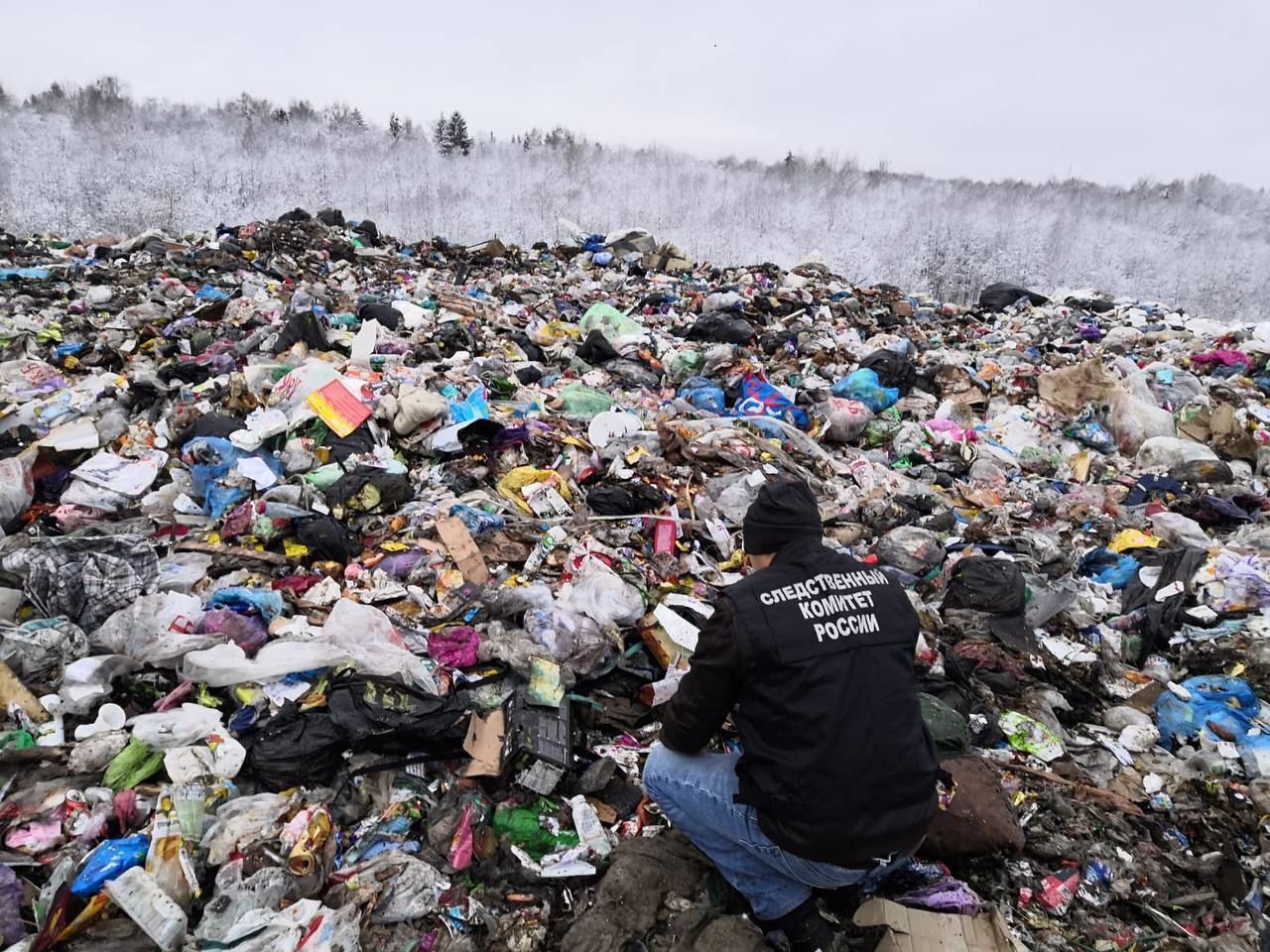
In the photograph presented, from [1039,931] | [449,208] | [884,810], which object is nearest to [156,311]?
[884,810]

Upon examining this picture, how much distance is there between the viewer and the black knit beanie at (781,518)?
1.76 meters

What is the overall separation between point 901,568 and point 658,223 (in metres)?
20.4

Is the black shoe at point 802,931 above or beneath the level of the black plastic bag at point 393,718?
beneath

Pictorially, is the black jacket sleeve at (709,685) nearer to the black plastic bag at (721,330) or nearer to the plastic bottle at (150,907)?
the plastic bottle at (150,907)

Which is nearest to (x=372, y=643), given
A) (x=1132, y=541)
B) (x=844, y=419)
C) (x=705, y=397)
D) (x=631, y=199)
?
(x=705, y=397)

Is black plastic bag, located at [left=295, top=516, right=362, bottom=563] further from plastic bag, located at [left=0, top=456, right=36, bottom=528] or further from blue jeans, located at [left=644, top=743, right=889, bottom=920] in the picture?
blue jeans, located at [left=644, top=743, right=889, bottom=920]

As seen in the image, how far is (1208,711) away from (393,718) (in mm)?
3329

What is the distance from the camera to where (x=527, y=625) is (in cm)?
283

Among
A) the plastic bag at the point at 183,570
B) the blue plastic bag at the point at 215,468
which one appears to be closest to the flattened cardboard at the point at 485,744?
the plastic bag at the point at 183,570

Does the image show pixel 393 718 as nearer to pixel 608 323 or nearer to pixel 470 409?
pixel 470 409

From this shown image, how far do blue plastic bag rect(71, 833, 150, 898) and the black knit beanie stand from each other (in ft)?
6.45

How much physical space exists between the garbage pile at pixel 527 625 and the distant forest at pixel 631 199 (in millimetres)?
15817

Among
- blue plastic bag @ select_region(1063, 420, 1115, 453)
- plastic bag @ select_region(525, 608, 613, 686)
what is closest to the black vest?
plastic bag @ select_region(525, 608, 613, 686)

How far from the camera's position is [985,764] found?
2.28 metres
